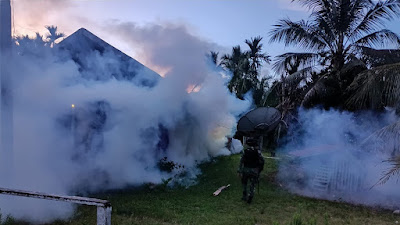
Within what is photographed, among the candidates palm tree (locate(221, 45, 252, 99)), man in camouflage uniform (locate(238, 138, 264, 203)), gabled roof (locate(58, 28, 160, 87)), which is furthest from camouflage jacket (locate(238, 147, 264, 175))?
palm tree (locate(221, 45, 252, 99))

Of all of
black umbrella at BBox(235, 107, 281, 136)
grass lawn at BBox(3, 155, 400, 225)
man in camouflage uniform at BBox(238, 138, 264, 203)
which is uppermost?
black umbrella at BBox(235, 107, 281, 136)

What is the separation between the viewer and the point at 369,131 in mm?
9281

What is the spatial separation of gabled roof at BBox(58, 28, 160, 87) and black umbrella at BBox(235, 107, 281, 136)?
3.60 meters

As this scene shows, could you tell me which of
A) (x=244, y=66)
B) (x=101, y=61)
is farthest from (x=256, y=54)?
(x=101, y=61)

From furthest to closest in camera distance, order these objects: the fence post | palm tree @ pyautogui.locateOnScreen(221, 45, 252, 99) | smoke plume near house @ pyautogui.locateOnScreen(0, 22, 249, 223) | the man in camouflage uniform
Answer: palm tree @ pyautogui.locateOnScreen(221, 45, 252, 99) → the man in camouflage uniform → smoke plume near house @ pyautogui.locateOnScreen(0, 22, 249, 223) → the fence post

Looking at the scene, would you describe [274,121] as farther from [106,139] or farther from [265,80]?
[265,80]

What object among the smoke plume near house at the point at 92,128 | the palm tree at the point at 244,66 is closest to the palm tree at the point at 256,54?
the palm tree at the point at 244,66

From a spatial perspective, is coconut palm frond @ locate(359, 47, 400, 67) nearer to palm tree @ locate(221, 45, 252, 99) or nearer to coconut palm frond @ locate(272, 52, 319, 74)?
coconut palm frond @ locate(272, 52, 319, 74)

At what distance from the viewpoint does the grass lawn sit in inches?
241

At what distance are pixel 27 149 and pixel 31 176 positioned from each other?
0.52 meters

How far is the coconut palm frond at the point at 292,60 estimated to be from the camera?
1058cm

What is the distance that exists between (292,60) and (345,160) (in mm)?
3759

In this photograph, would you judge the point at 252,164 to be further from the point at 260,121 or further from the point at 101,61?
the point at 101,61

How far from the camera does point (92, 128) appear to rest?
810cm
